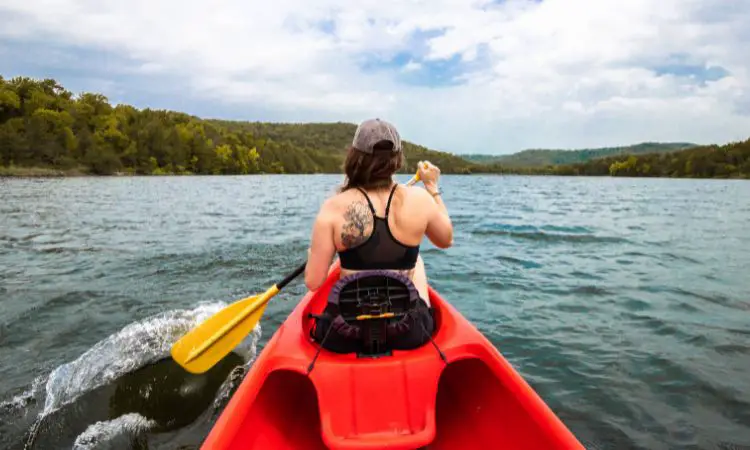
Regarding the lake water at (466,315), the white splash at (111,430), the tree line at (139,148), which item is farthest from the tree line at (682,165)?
the white splash at (111,430)

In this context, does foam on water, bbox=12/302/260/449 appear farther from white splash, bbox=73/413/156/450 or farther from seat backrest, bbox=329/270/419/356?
seat backrest, bbox=329/270/419/356

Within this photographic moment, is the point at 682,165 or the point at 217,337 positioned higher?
the point at 682,165

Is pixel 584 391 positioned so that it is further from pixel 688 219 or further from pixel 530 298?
pixel 688 219

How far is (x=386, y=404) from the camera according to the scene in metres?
2.90

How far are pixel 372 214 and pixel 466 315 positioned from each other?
466cm

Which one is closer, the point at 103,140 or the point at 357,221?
the point at 357,221

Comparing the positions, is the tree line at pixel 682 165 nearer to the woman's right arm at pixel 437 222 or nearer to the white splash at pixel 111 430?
the woman's right arm at pixel 437 222

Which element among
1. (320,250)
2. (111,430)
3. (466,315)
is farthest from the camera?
(466,315)

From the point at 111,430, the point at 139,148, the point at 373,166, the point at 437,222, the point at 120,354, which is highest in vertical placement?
the point at 139,148

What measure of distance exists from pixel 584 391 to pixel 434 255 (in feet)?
23.5

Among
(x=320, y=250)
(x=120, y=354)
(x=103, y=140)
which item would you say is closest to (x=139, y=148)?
(x=103, y=140)

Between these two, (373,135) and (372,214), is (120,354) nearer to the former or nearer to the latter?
(372,214)

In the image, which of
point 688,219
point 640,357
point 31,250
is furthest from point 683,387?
point 688,219

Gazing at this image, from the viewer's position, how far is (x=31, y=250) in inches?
460
